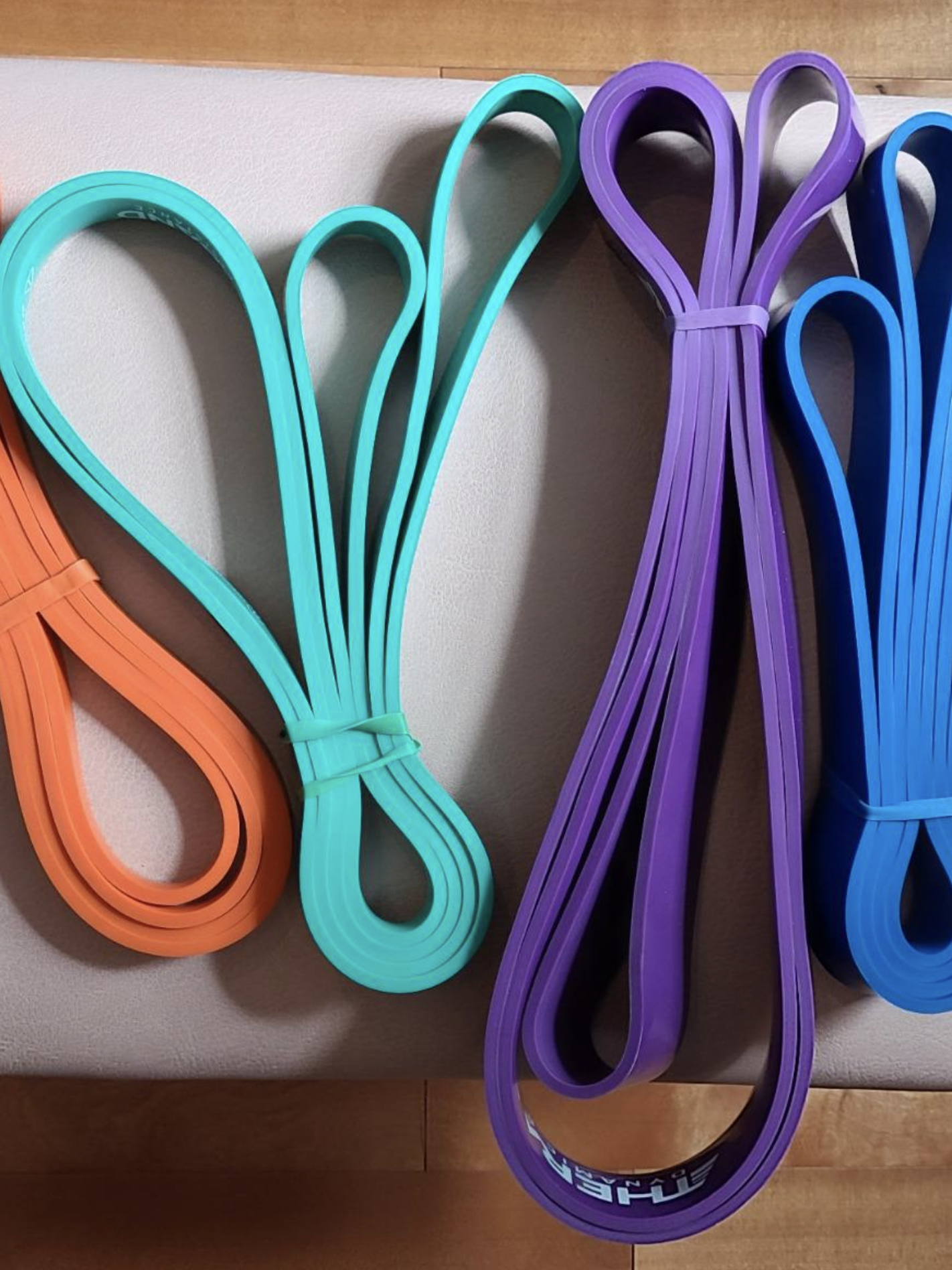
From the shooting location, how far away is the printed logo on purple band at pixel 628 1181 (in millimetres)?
625

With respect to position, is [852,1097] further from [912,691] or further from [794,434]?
[794,434]

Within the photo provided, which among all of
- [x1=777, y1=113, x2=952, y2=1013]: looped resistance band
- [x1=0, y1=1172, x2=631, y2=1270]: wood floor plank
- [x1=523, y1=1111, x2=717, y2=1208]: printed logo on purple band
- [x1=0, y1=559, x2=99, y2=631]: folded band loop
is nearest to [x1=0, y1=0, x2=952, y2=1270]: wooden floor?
[x1=0, y1=1172, x2=631, y2=1270]: wood floor plank

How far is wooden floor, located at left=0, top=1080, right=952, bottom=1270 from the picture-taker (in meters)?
0.90

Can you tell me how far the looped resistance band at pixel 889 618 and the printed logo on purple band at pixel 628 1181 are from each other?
0.46 ft

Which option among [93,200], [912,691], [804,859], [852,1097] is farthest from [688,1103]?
[93,200]

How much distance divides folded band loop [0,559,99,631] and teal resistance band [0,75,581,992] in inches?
1.6

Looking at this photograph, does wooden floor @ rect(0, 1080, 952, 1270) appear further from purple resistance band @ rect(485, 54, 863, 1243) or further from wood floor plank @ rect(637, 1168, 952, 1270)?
purple resistance band @ rect(485, 54, 863, 1243)

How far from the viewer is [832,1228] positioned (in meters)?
0.93

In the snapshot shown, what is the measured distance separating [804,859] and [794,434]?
246 millimetres

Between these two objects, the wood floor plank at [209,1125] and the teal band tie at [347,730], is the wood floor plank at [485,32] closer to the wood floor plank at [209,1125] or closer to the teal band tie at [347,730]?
the teal band tie at [347,730]

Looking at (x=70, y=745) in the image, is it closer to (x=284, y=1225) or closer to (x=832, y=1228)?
(x=284, y=1225)

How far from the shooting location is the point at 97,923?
2.10 ft

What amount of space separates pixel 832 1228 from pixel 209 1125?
1.67 ft

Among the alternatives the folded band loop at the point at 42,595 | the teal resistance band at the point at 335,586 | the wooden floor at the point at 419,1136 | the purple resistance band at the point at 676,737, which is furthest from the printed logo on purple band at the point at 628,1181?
the folded band loop at the point at 42,595
